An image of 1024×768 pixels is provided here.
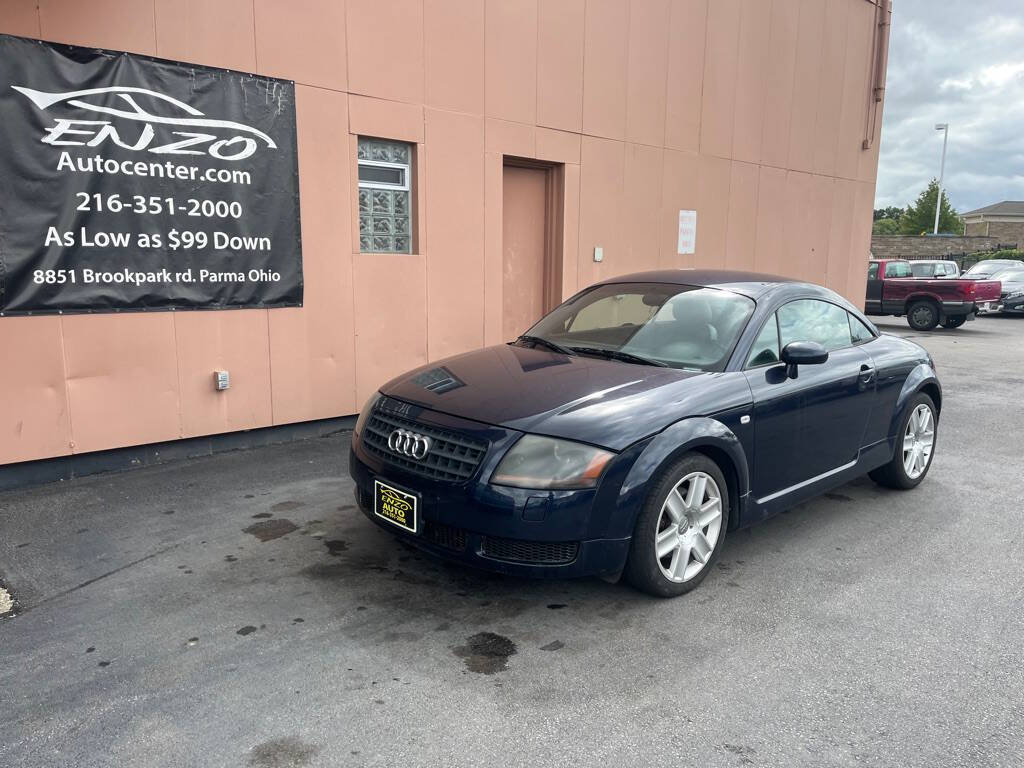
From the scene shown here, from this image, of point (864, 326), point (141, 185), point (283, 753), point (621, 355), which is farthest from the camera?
point (141, 185)

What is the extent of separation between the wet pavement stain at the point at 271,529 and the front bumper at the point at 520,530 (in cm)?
141

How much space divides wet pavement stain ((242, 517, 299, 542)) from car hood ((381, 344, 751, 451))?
1145 millimetres

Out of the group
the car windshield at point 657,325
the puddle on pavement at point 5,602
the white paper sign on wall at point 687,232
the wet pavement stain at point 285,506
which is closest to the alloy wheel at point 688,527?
the car windshield at point 657,325

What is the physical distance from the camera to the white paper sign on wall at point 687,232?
33.1 feet

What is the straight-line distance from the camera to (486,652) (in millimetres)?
3150

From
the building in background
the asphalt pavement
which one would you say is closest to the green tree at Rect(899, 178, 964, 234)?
→ the building in background

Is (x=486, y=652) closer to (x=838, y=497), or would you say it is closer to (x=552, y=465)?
(x=552, y=465)

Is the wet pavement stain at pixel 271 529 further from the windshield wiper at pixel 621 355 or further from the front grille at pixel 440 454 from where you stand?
the windshield wiper at pixel 621 355

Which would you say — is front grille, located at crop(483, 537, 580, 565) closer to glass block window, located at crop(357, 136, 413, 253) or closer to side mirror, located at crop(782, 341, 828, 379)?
side mirror, located at crop(782, 341, 828, 379)

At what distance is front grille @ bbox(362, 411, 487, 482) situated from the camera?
335 centimetres

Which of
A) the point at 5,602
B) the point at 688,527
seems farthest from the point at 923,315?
the point at 5,602

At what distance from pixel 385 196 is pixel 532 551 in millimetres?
4724

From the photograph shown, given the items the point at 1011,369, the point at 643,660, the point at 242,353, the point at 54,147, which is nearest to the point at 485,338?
the point at 242,353

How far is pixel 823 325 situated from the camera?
484 cm
